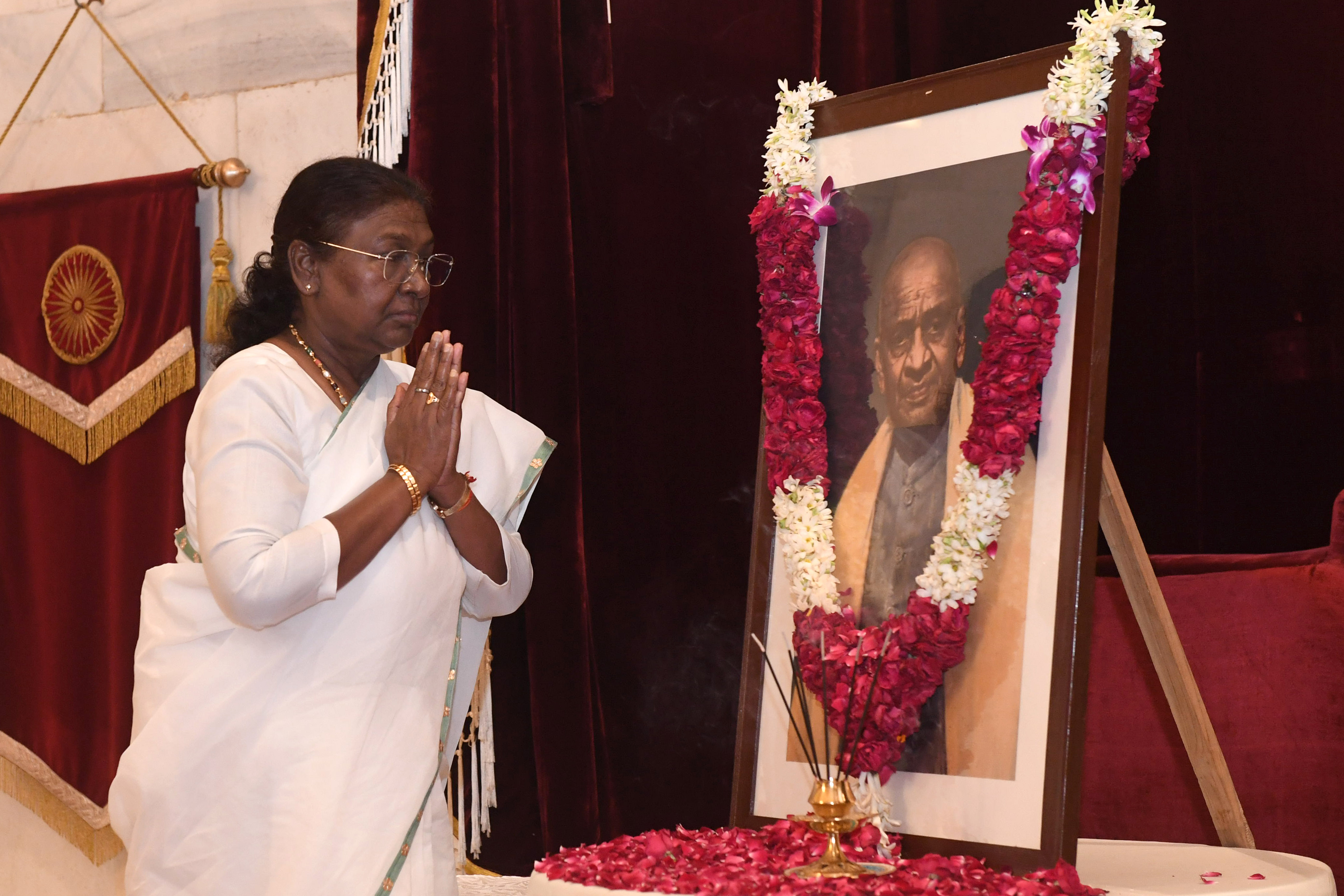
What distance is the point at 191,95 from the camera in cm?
441

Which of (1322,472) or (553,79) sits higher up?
(553,79)

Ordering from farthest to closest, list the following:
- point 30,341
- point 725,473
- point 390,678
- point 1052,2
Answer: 1. point 30,341
2. point 725,473
3. point 1052,2
4. point 390,678

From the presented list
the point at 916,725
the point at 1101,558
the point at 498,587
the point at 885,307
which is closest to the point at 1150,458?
the point at 1101,558

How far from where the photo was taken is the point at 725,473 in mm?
3646

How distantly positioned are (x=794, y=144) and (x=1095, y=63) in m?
0.63

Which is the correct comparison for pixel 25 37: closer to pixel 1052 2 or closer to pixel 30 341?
pixel 30 341

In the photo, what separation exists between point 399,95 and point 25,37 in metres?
1.71

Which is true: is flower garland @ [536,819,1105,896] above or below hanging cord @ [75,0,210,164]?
below

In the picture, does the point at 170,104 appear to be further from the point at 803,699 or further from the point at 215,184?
the point at 803,699

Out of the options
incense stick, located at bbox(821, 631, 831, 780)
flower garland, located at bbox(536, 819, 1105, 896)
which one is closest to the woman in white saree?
flower garland, located at bbox(536, 819, 1105, 896)

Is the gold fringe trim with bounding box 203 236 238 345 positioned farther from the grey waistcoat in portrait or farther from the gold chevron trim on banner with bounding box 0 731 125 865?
the grey waistcoat in portrait

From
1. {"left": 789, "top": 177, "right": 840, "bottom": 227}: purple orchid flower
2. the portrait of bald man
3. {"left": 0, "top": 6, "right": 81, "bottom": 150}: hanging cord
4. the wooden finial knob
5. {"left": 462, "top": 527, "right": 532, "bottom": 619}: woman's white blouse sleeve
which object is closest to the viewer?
the portrait of bald man

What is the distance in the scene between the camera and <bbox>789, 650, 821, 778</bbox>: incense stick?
2.31 meters

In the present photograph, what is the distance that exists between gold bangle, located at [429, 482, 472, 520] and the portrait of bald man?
71 cm
